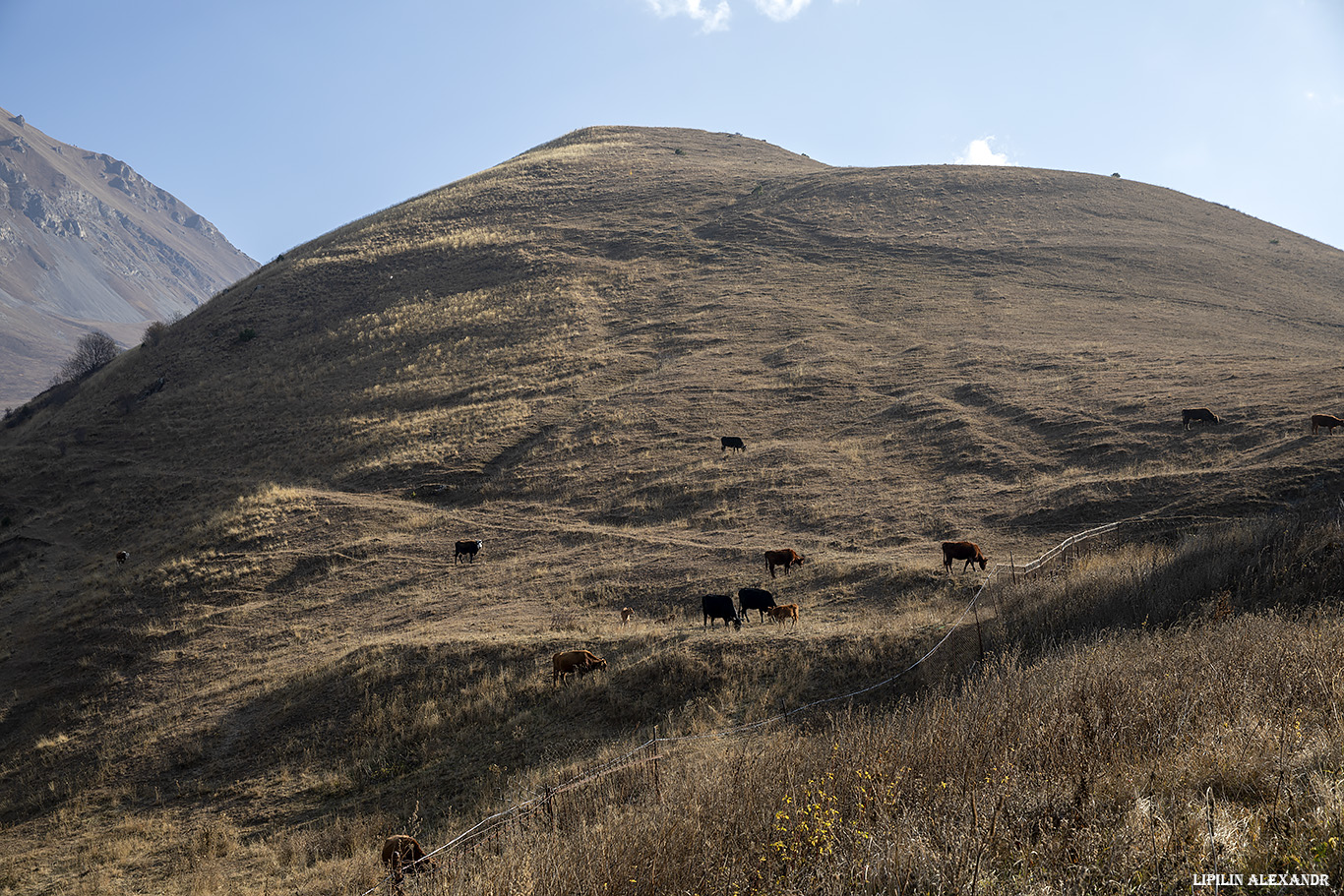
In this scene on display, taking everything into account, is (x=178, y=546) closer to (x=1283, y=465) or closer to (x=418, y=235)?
(x=1283, y=465)

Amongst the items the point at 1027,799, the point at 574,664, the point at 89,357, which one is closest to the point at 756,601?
the point at 574,664

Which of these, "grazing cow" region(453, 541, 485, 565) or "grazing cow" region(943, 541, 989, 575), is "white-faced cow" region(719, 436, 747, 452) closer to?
"grazing cow" region(453, 541, 485, 565)

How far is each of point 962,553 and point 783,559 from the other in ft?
17.8

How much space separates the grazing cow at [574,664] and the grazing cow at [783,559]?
7978 mm

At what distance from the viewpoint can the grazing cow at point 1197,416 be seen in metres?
28.8

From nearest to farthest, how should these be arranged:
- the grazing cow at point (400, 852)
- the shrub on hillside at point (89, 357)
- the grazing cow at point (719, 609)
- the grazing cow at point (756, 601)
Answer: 1. the grazing cow at point (400, 852)
2. the grazing cow at point (719, 609)
3. the grazing cow at point (756, 601)
4. the shrub on hillside at point (89, 357)

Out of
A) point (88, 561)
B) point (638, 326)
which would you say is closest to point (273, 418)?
point (88, 561)

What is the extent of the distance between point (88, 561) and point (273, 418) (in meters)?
14.1

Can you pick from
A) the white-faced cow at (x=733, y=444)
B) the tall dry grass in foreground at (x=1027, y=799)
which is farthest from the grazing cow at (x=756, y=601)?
the white-faced cow at (x=733, y=444)

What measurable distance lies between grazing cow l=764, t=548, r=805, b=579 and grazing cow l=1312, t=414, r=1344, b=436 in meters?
18.4

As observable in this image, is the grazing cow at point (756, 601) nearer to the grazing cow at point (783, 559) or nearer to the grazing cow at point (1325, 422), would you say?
the grazing cow at point (783, 559)

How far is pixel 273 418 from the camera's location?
151 ft

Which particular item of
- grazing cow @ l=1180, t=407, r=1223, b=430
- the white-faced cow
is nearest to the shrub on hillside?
the white-faced cow

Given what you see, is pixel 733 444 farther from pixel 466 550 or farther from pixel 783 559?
pixel 466 550
